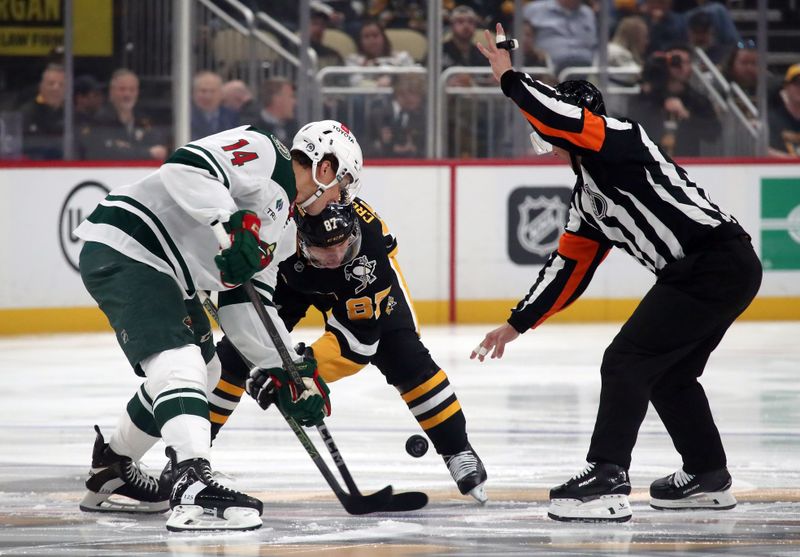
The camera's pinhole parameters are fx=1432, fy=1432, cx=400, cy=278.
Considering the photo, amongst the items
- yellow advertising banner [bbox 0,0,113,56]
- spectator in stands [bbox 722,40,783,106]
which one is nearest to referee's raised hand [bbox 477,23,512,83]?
yellow advertising banner [bbox 0,0,113,56]

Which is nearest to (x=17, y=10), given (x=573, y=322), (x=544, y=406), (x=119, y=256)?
(x=573, y=322)

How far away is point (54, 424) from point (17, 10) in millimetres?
3843

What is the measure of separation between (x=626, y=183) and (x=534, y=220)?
4.96 metres

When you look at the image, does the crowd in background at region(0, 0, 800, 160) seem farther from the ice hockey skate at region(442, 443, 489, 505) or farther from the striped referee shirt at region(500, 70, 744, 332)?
the striped referee shirt at region(500, 70, 744, 332)

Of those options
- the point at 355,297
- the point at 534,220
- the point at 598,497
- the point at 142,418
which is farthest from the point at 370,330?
the point at 534,220

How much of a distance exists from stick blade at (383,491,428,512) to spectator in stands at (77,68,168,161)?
196 inches

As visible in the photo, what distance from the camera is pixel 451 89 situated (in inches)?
331

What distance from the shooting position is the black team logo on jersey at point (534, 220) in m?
8.23

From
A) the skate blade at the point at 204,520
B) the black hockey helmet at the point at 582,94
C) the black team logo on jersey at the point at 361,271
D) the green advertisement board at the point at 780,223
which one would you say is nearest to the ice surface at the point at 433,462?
the skate blade at the point at 204,520

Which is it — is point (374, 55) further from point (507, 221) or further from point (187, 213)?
point (187, 213)

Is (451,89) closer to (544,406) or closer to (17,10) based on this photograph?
(17,10)

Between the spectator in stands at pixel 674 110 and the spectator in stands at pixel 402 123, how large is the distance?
1261 mm

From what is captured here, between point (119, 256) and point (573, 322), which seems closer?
point (119, 256)

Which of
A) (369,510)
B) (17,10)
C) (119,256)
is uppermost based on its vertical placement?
(17,10)
